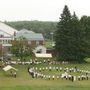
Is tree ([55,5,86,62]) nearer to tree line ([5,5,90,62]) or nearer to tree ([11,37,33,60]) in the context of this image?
tree line ([5,5,90,62])

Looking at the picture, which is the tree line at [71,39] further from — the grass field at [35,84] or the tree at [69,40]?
the grass field at [35,84]

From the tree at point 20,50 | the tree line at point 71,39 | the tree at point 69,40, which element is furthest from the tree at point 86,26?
the tree at point 20,50

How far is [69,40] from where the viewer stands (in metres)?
66.2

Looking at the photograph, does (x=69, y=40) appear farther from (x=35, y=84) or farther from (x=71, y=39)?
(x=35, y=84)

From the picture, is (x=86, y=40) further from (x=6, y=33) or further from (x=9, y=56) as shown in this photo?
(x=6, y=33)

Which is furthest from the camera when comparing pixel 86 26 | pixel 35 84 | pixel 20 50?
pixel 86 26

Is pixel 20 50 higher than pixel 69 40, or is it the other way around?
pixel 69 40

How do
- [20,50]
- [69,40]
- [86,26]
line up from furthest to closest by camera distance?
[86,26], [20,50], [69,40]

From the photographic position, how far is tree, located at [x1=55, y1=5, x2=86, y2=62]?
6544cm

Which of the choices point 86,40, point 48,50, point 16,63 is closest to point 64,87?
point 16,63

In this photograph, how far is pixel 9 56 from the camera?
7025cm

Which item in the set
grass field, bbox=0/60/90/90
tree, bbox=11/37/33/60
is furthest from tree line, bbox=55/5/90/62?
grass field, bbox=0/60/90/90

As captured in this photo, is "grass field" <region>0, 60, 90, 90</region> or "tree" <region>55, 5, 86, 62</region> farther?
"tree" <region>55, 5, 86, 62</region>

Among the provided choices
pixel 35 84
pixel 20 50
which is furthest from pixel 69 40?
pixel 35 84
